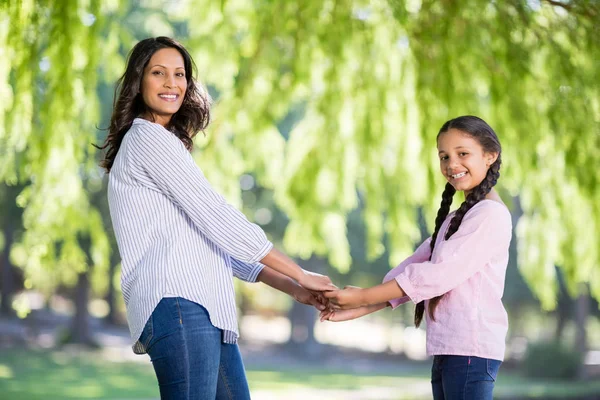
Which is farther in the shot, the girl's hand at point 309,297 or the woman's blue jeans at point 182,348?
the girl's hand at point 309,297

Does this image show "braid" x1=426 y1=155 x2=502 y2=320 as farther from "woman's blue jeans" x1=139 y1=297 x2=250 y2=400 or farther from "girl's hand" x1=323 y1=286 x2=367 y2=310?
"woman's blue jeans" x1=139 y1=297 x2=250 y2=400

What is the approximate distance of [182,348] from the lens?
217 cm

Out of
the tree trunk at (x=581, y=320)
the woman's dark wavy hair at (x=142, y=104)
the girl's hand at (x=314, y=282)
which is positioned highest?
the tree trunk at (x=581, y=320)

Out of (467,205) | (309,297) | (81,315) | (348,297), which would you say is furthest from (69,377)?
(467,205)

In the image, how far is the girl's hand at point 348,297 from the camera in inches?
108

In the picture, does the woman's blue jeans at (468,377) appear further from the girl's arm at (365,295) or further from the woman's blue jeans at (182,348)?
the woman's blue jeans at (182,348)

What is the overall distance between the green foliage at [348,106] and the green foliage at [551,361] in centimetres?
1429

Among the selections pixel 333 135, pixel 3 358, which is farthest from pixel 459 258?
pixel 3 358

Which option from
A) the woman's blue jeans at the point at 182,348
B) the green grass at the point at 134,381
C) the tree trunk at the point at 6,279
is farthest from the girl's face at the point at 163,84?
the tree trunk at the point at 6,279

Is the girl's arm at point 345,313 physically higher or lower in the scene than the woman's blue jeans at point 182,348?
higher

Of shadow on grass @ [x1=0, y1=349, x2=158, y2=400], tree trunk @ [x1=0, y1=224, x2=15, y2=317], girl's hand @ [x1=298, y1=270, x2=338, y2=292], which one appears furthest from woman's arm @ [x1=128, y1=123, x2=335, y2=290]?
tree trunk @ [x1=0, y1=224, x2=15, y2=317]

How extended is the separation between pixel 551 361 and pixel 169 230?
18708mm

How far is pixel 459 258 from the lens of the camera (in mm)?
2463

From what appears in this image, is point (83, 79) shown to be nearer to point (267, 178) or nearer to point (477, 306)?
point (267, 178)
